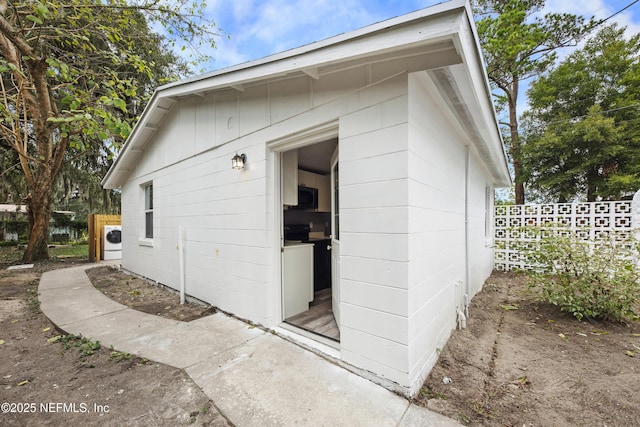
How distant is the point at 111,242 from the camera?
9172mm

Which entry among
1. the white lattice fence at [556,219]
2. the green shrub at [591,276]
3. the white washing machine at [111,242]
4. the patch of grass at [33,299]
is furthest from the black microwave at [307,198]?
the white washing machine at [111,242]

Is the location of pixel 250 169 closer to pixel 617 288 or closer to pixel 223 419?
pixel 223 419

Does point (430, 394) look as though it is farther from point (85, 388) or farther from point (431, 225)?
point (85, 388)

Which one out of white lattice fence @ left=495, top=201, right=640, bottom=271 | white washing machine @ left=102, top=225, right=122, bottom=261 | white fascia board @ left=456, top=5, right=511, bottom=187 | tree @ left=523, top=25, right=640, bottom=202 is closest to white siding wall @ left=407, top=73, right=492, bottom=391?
white fascia board @ left=456, top=5, right=511, bottom=187

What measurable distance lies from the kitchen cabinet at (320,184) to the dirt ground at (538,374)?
3.19 meters

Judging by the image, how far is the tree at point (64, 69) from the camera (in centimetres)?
430

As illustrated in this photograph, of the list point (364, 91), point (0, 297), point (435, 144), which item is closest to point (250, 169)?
point (364, 91)

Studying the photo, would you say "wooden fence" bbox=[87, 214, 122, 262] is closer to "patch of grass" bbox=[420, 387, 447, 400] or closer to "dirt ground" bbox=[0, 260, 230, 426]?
"dirt ground" bbox=[0, 260, 230, 426]

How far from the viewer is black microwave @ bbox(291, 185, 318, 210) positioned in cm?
495

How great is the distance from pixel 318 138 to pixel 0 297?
604cm

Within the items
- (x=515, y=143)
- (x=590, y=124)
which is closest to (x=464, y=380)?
(x=590, y=124)

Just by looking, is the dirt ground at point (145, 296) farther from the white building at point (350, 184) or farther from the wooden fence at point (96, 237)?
the wooden fence at point (96, 237)

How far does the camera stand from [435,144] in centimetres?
253

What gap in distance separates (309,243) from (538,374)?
→ 2.70m
